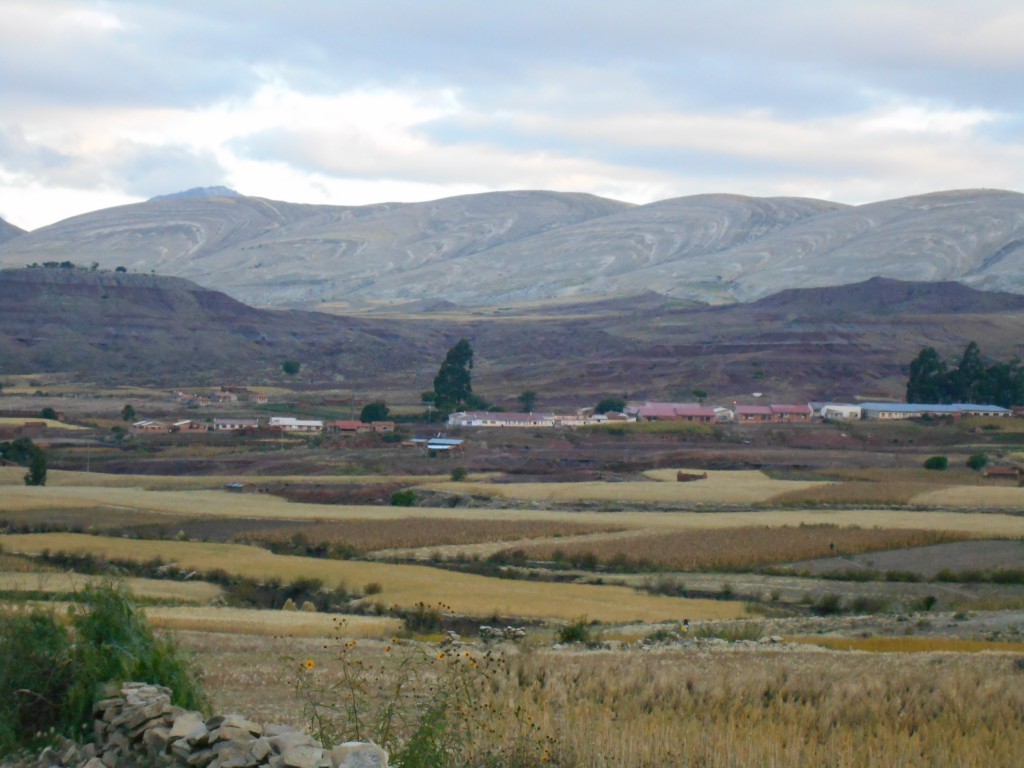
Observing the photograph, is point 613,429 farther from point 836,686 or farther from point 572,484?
point 836,686

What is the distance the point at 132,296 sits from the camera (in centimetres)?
14050

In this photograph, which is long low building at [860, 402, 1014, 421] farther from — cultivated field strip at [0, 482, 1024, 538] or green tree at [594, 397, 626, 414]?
cultivated field strip at [0, 482, 1024, 538]

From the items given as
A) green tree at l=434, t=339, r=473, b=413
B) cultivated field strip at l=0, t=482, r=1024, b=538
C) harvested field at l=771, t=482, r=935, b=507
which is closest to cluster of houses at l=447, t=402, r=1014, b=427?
green tree at l=434, t=339, r=473, b=413

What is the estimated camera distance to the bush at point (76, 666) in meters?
10.4

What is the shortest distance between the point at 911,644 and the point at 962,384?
264 feet

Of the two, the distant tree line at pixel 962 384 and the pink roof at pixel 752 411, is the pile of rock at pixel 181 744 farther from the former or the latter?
the distant tree line at pixel 962 384

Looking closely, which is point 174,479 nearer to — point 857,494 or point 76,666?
point 857,494

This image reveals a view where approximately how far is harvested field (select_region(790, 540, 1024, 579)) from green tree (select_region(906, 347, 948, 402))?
58885 millimetres

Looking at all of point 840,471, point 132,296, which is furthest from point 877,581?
point 132,296

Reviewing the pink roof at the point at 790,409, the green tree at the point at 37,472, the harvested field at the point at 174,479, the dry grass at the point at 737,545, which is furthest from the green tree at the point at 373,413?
the dry grass at the point at 737,545

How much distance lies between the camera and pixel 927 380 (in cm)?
9538

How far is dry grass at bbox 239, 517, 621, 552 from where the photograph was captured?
3972 cm

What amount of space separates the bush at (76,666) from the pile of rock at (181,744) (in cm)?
32

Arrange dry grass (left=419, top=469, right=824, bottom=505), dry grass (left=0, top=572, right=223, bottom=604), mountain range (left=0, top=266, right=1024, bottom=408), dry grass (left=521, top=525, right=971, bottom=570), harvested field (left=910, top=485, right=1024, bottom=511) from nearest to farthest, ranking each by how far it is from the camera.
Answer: dry grass (left=0, top=572, right=223, bottom=604) < dry grass (left=521, top=525, right=971, bottom=570) < harvested field (left=910, top=485, right=1024, bottom=511) < dry grass (left=419, top=469, right=824, bottom=505) < mountain range (left=0, top=266, right=1024, bottom=408)
